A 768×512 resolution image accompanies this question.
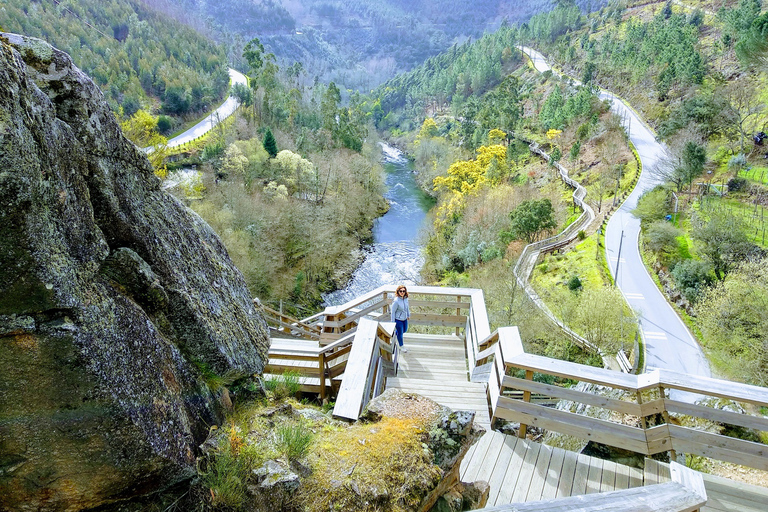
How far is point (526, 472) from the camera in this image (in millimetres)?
4793

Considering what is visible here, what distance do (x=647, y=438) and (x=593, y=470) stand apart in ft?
2.11

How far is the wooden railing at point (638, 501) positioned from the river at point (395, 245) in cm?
2191

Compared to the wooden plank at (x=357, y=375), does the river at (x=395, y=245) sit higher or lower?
lower

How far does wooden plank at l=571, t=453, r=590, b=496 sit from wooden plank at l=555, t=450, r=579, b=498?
0.02 m

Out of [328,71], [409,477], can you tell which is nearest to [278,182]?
[409,477]

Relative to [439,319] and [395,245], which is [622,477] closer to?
[439,319]

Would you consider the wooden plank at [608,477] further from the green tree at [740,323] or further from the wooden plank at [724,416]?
the green tree at [740,323]

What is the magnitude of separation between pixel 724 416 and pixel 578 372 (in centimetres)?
133

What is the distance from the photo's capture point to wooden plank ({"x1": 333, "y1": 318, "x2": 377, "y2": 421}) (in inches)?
179

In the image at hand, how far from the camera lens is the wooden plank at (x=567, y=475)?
453cm

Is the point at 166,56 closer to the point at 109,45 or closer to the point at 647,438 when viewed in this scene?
the point at 109,45

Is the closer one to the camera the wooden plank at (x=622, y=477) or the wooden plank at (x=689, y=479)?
the wooden plank at (x=689, y=479)

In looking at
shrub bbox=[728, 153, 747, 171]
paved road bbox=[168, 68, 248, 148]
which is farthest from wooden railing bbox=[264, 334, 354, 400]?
shrub bbox=[728, 153, 747, 171]

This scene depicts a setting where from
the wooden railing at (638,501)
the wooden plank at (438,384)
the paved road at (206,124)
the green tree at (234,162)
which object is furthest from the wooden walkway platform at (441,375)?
the paved road at (206,124)
